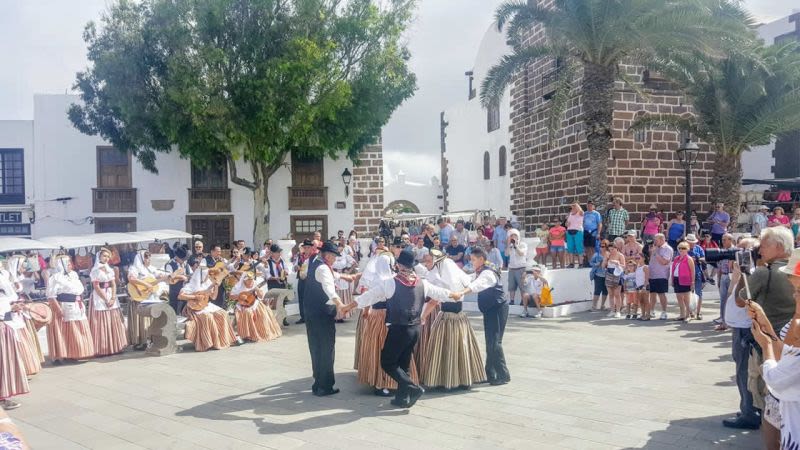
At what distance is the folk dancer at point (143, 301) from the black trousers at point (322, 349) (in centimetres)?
437

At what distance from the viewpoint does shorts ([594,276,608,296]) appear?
13.8 metres

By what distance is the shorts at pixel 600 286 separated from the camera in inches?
545

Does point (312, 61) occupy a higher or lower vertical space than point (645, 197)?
higher

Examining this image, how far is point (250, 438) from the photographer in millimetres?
6055

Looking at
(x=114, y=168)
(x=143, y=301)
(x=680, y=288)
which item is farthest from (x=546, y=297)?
(x=114, y=168)

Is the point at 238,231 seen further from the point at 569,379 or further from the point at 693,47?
the point at 569,379

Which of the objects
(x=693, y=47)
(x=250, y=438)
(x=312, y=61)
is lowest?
(x=250, y=438)

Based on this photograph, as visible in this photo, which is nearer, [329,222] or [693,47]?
[693,47]

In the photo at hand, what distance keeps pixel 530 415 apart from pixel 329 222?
1872 centimetres

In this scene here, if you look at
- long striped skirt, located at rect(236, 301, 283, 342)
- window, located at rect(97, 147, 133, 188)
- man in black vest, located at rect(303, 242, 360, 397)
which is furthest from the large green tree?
man in black vest, located at rect(303, 242, 360, 397)

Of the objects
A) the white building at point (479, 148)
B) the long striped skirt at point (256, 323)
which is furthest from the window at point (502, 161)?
the long striped skirt at point (256, 323)

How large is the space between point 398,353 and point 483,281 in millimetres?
1422

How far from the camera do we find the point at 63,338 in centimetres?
994

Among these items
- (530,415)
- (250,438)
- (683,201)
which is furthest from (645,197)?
(250,438)
